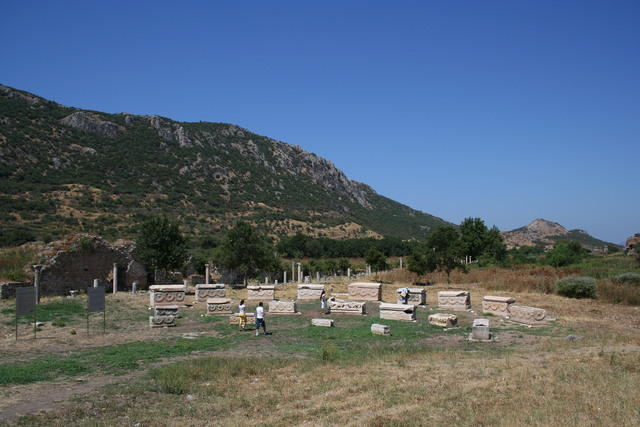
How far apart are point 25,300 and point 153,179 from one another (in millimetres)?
65747

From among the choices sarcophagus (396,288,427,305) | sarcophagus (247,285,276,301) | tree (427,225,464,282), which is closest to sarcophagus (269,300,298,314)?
sarcophagus (247,285,276,301)

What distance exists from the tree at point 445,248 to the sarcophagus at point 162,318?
23492mm

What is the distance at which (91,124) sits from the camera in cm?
8738

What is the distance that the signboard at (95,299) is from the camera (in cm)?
1692

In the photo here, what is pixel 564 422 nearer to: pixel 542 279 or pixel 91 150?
pixel 542 279

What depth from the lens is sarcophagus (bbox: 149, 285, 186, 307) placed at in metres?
24.9

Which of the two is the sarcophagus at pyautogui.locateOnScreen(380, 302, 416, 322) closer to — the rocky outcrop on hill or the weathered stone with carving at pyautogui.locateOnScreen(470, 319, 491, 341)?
the weathered stone with carving at pyautogui.locateOnScreen(470, 319, 491, 341)

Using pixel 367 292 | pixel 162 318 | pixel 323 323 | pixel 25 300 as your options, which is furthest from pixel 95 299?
pixel 367 292

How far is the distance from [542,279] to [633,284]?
200 inches

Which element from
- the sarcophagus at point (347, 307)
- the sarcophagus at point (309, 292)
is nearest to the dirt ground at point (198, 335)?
the sarcophagus at point (347, 307)

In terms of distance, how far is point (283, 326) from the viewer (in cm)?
1983

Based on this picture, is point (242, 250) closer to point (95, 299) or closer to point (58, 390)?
point (95, 299)

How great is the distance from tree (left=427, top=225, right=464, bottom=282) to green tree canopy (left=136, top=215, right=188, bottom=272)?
19.1 m

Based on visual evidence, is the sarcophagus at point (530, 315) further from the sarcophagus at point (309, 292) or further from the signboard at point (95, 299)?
the signboard at point (95, 299)
